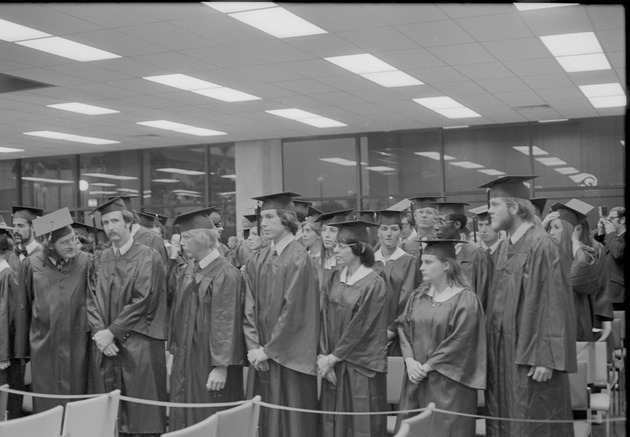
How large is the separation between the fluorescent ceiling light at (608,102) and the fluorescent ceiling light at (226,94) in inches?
181

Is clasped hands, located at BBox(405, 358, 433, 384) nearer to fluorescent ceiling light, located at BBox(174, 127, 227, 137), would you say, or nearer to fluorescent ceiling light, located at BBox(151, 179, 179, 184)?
fluorescent ceiling light, located at BBox(174, 127, 227, 137)

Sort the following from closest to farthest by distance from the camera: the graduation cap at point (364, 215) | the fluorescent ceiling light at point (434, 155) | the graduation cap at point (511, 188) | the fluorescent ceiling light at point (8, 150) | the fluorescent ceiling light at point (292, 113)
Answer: the graduation cap at point (511, 188) → the graduation cap at point (364, 215) → the fluorescent ceiling light at point (292, 113) → the fluorescent ceiling light at point (434, 155) → the fluorescent ceiling light at point (8, 150)

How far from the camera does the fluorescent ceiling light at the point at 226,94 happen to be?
9445mm

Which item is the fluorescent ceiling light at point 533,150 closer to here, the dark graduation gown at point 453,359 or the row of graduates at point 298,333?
the row of graduates at point 298,333

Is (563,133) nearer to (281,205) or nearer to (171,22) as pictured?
(171,22)

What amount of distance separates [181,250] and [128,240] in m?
2.34

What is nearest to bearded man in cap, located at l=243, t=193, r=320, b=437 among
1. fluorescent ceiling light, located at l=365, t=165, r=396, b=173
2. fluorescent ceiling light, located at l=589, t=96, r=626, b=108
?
fluorescent ceiling light, located at l=589, t=96, r=626, b=108

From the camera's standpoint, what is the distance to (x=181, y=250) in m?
7.03

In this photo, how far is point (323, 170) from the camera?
1353 cm

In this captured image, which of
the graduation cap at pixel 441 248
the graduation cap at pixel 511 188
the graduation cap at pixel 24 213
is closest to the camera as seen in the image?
the graduation cap at pixel 441 248

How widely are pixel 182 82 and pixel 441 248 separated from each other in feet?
19.1

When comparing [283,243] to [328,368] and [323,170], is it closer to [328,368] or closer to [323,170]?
[328,368]

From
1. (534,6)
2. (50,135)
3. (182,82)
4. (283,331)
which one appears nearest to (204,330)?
(283,331)

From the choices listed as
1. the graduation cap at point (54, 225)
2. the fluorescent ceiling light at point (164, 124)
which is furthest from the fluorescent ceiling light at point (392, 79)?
the graduation cap at point (54, 225)
